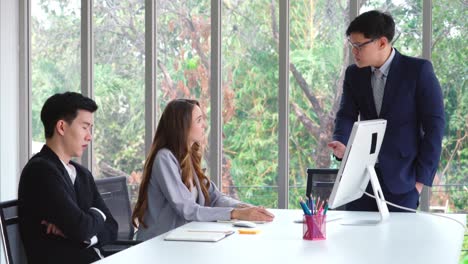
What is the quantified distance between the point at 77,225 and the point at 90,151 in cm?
283

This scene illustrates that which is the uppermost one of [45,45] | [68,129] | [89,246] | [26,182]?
[45,45]

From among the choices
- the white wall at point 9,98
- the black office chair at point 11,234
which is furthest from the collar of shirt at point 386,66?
the white wall at point 9,98

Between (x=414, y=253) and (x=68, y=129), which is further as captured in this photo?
(x=68, y=129)

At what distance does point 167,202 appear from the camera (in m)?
3.47

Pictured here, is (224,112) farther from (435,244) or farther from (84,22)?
(435,244)

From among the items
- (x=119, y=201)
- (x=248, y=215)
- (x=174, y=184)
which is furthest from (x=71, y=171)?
(x=248, y=215)

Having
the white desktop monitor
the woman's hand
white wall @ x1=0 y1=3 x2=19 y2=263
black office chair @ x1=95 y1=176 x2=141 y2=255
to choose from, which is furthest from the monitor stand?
white wall @ x1=0 y1=3 x2=19 y2=263

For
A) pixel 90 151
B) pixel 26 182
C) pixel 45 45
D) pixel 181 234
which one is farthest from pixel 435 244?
pixel 45 45

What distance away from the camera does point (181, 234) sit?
288cm

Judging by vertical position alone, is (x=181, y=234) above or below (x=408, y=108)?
below

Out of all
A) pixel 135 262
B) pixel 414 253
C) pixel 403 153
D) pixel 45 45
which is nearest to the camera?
pixel 135 262

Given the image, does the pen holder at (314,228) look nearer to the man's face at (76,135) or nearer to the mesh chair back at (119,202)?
the man's face at (76,135)

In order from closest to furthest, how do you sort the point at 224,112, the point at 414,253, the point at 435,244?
the point at 414,253
the point at 435,244
the point at 224,112

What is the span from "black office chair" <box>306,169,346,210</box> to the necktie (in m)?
0.42
